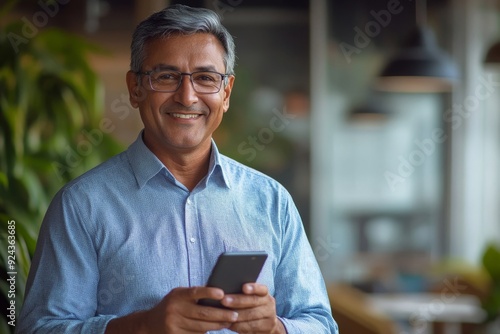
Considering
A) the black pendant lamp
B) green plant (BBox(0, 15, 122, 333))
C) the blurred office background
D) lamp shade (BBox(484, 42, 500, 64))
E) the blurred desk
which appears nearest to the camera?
green plant (BBox(0, 15, 122, 333))

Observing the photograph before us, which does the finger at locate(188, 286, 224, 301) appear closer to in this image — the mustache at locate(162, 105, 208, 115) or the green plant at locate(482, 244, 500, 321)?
the mustache at locate(162, 105, 208, 115)

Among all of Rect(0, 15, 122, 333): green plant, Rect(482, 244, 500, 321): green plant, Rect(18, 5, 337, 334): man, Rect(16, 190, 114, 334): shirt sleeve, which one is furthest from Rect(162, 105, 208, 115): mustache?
Rect(482, 244, 500, 321): green plant

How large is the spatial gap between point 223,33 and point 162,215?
7.2 inches

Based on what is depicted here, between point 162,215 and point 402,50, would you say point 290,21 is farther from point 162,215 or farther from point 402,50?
point 162,215

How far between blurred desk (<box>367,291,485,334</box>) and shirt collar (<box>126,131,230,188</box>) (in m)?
4.46

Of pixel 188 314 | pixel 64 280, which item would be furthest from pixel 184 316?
pixel 64 280

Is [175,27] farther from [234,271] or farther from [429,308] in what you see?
[429,308]

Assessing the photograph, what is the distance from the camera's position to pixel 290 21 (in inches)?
213

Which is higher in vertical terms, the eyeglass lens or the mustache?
the eyeglass lens

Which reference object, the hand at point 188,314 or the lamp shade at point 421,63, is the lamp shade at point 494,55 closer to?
the lamp shade at point 421,63

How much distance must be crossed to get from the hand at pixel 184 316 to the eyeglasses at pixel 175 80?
0.60 ft

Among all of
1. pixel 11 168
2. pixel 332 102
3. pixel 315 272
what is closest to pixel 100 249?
pixel 315 272

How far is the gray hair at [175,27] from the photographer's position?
2.62 feet

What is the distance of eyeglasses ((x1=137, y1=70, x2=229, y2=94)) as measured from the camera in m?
0.80
